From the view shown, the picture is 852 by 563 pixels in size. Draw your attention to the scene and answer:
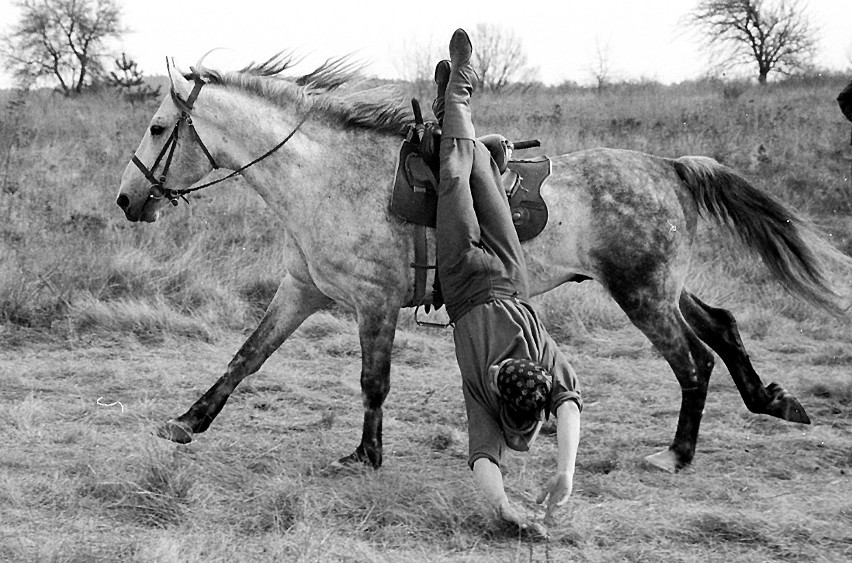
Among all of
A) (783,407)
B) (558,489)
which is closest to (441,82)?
(558,489)

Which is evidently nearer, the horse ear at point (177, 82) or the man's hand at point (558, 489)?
the man's hand at point (558, 489)

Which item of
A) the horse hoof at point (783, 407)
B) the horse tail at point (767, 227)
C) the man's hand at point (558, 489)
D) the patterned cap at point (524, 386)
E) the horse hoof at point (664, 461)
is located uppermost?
the horse tail at point (767, 227)

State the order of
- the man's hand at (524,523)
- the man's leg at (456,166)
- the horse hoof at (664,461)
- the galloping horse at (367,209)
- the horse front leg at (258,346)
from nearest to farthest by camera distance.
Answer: the man's hand at (524,523), the man's leg at (456,166), the galloping horse at (367,209), the horse hoof at (664,461), the horse front leg at (258,346)

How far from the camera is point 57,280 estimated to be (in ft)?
28.6

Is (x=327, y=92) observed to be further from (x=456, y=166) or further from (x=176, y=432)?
(x=176, y=432)

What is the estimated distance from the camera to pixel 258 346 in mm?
5465

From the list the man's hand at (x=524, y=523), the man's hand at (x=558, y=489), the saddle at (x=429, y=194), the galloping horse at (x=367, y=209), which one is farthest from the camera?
the galloping horse at (x=367, y=209)

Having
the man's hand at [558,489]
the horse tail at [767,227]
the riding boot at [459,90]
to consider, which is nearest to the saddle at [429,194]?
the riding boot at [459,90]

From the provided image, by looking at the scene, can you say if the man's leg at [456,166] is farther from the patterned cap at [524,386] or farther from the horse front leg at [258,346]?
the horse front leg at [258,346]

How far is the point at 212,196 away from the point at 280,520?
9.31 meters

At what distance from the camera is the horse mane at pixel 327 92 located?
5.29 meters

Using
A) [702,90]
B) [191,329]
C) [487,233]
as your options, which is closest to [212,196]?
[191,329]

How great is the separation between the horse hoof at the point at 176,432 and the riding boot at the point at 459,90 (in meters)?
2.29

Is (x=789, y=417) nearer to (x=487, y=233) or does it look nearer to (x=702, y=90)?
(x=487, y=233)
